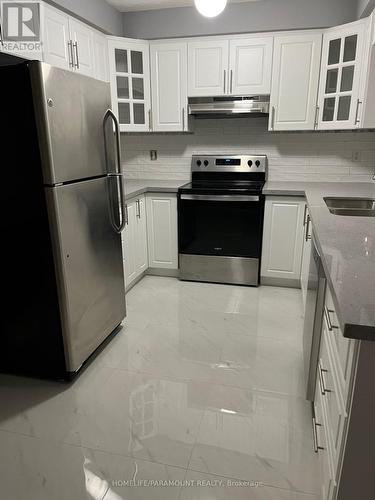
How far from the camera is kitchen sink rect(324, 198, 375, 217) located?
8.20 feet

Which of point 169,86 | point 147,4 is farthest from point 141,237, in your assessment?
point 147,4

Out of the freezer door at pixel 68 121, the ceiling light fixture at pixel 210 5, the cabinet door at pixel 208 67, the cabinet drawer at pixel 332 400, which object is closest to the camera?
the cabinet drawer at pixel 332 400

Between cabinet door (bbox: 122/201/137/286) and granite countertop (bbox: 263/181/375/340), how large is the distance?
4.84ft

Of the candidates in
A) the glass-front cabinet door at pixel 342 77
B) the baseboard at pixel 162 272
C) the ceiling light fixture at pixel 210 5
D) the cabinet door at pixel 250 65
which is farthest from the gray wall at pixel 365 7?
the baseboard at pixel 162 272

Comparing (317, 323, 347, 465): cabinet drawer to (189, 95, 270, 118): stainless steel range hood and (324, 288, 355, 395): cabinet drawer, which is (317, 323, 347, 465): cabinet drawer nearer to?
(324, 288, 355, 395): cabinet drawer

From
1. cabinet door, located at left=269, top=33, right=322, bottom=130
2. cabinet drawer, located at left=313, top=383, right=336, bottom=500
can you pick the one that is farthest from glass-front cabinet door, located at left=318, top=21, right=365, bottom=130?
cabinet drawer, located at left=313, top=383, right=336, bottom=500

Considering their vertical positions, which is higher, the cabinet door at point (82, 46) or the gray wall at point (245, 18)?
the gray wall at point (245, 18)

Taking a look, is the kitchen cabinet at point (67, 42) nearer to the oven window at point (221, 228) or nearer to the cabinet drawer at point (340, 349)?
the oven window at point (221, 228)

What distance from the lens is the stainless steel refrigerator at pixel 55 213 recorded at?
5.55 feet

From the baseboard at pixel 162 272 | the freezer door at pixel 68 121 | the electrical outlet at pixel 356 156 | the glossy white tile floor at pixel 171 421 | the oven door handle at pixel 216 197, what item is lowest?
the glossy white tile floor at pixel 171 421

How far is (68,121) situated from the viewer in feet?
5.98

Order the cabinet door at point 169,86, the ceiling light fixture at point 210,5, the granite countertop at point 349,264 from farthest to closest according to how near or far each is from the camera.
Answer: the cabinet door at point 169,86 → the ceiling light fixture at point 210,5 → the granite countertop at point 349,264

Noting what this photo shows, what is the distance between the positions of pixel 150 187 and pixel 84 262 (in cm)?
150

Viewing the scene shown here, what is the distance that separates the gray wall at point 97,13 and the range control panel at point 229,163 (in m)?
1.39
